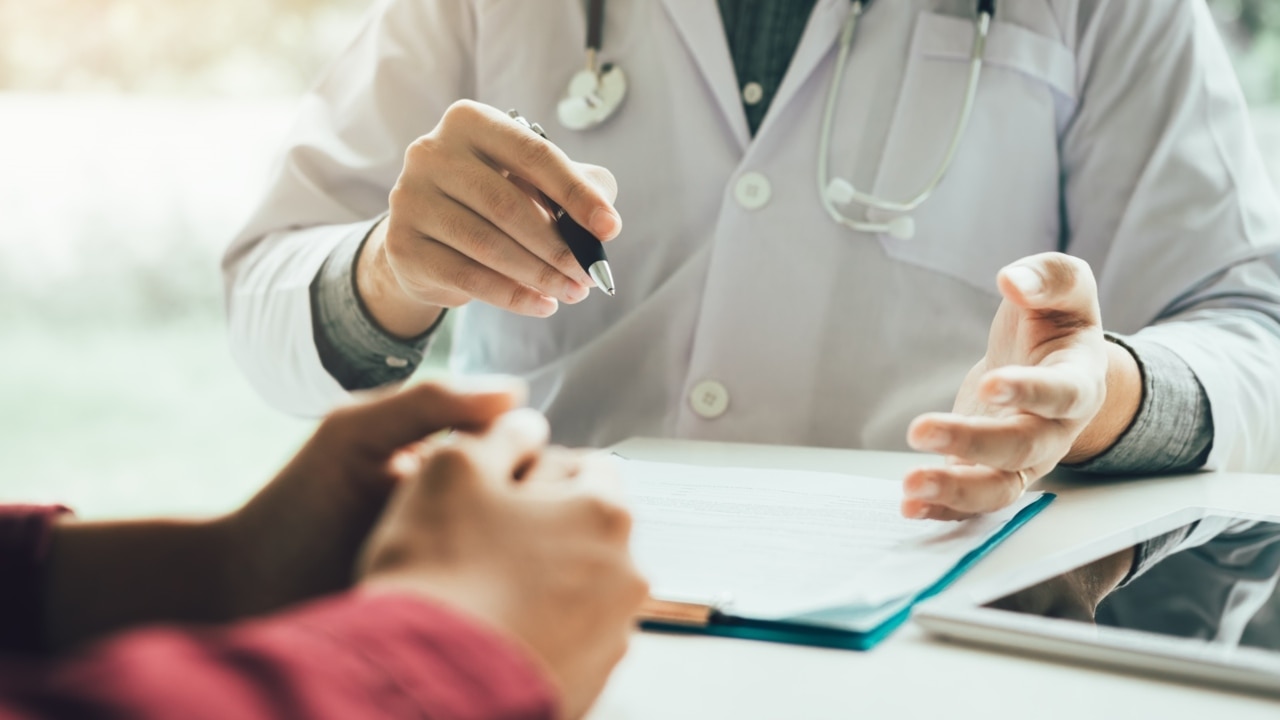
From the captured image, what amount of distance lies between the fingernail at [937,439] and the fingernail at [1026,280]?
125 millimetres

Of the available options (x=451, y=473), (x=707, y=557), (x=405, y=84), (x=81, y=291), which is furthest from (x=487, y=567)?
(x=81, y=291)

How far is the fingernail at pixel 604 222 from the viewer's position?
69cm

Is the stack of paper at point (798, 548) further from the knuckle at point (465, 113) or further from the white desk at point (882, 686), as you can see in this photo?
the knuckle at point (465, 113)

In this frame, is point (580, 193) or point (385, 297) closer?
point (580, 193)

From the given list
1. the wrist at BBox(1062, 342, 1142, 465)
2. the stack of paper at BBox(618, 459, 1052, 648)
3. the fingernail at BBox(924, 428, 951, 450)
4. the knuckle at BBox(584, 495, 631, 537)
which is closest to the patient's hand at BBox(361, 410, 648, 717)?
the knuckle at BBox(584, 495, 631, 537)

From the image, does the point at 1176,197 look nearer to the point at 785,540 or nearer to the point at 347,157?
the point at 785,540

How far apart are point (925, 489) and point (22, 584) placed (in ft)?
1.46

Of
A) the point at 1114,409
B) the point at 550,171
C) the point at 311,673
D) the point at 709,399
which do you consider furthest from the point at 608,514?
the point at 709,399

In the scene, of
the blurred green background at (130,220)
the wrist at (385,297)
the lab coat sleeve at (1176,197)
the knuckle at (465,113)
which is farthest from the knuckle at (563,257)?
the blurred green background at (130,220)

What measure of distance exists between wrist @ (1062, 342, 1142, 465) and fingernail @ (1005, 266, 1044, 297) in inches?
4.8

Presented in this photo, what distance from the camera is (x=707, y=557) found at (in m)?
0.56

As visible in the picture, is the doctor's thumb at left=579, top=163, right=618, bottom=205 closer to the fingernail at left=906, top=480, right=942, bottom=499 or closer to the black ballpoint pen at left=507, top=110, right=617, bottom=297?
the black ballpoint pen at left=507, top=110, right=617, bottom=297

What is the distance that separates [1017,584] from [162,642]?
40 cm

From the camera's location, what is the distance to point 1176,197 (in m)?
0.95
